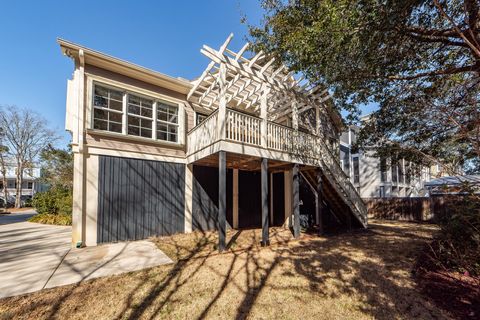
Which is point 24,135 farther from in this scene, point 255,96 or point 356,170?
point 356,170

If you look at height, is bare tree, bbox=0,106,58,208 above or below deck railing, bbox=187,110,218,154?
above

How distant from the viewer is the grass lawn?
2.96m

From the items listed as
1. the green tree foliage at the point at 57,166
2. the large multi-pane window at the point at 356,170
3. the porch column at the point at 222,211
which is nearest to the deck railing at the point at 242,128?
the porch column at the point at 222,211

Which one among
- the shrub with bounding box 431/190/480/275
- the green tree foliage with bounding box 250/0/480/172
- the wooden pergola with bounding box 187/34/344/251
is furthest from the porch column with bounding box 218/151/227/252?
the shrub with bounding box 431/190/480/275

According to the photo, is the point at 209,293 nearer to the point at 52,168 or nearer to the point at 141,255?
the point at 141,255

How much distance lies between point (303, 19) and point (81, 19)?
7456 millimetres

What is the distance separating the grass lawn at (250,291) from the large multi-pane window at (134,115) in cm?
433

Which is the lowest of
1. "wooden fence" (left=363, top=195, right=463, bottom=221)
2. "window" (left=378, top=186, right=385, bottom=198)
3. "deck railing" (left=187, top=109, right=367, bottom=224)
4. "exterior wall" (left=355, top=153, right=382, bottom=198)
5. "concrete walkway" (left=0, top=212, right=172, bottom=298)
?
"wooden fence" (left=363, top=195, right=463, bottom=221)

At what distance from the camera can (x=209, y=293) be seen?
347 cm

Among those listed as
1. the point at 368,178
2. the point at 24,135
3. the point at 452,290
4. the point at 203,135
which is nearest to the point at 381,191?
the point at 368,178

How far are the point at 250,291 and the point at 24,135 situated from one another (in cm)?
3236

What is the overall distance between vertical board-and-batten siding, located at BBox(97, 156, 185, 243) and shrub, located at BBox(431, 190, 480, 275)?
23.4ft

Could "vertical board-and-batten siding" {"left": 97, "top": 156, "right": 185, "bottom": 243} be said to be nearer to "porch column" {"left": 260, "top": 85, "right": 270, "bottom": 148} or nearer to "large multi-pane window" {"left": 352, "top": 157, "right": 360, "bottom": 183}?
"porch column" {"left": 260, "top": 85, "right": 270, "bottom": 148}

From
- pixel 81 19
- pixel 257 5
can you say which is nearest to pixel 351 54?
pixel 257 5
